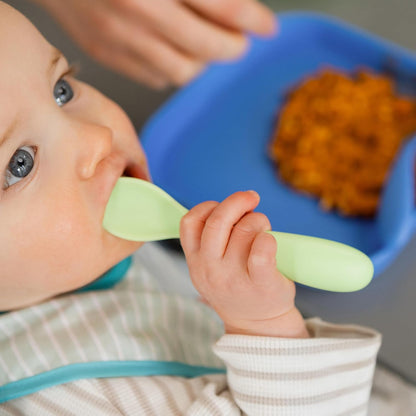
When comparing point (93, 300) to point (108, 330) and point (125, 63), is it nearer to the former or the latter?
point (108, 330)

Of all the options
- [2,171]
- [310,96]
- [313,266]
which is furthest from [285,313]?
[310,96]

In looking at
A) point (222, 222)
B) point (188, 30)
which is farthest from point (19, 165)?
point (188, 30)

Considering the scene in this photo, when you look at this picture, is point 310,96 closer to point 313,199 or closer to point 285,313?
point 313,199

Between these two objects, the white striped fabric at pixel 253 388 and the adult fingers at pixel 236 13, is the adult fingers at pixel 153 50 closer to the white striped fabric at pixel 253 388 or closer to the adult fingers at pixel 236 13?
the adult fingers at pixel 236 13

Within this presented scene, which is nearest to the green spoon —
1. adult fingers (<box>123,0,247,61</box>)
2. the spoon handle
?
the spoon handle

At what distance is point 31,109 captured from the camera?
0.33m

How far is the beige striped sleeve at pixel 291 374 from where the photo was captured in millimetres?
341

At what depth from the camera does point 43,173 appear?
33 cm

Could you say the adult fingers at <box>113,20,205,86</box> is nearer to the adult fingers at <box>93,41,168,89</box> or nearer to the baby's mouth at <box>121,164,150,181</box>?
the adult fingers at <box>93,41,168,89</box>

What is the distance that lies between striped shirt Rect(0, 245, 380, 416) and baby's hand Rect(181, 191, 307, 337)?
29mm

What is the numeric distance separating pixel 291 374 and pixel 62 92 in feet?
0.78

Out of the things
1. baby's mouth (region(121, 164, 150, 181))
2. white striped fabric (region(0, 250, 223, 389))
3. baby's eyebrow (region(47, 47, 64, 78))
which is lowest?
white striped fabric (region(0, 250, 223, 389))

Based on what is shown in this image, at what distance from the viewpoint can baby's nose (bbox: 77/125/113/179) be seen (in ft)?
1.10

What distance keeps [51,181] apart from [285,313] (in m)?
0.17
